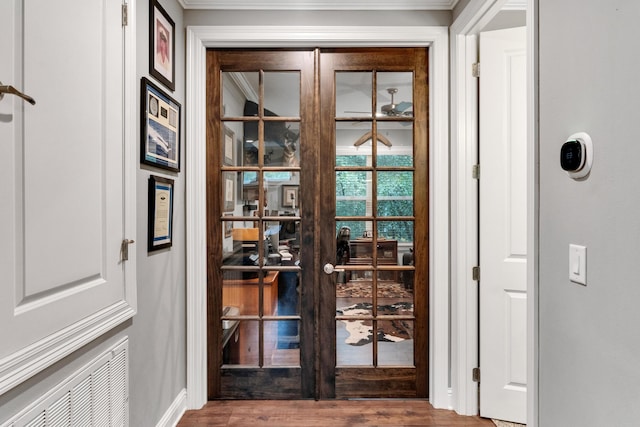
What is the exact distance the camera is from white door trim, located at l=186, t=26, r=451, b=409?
2.15 metres

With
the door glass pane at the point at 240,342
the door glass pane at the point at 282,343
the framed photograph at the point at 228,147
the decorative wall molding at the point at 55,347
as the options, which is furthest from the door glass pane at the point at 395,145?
the decorative wall molding at the point at 55,347

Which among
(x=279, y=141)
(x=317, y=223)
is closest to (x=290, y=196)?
(x=317, y=223)

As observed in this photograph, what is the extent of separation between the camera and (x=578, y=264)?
3.45 ft

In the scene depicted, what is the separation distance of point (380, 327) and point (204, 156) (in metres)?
1.65

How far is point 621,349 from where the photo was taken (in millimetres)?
897

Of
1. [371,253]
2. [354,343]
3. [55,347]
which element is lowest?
[354,343]

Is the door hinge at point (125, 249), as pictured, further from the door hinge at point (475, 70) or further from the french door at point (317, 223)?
the door hinge at point (475, 70)

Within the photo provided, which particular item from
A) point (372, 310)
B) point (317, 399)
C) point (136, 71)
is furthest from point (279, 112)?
point (317, 399)

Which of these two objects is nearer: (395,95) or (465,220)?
(465,220)

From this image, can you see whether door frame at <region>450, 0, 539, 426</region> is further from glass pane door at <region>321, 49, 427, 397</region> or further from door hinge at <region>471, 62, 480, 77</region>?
glass pane door at <region>321, 49, 427, 397</region>

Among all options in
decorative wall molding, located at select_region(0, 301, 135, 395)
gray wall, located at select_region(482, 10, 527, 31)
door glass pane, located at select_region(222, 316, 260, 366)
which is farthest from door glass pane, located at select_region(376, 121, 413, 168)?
decorative wall molding, located at select_region(0, 301, 135, 395)

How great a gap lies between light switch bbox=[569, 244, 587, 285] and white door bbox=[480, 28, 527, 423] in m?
0.96

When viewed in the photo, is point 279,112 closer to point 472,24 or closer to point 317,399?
point 472,24

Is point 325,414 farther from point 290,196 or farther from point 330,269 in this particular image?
point 290,196
